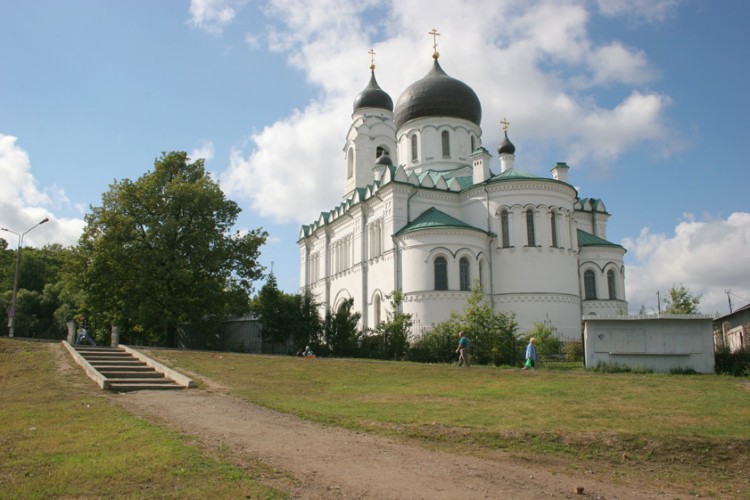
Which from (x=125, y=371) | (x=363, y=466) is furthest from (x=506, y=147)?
(x=363, y=466)

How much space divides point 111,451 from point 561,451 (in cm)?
622

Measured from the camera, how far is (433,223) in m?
33.4

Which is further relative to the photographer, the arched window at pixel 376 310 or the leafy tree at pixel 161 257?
the arched window at pixel 376 310

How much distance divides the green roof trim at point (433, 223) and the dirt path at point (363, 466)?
2274cm

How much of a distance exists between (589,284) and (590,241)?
8.55 feet

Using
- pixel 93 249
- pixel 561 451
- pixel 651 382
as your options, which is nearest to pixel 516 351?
pixel 651 382

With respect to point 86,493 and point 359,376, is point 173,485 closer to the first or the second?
point 86,493

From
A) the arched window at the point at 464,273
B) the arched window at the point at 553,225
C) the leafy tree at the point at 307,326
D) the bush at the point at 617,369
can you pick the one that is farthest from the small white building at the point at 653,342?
the leafy tree at the point at 307,326

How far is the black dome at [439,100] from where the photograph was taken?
4084 cm

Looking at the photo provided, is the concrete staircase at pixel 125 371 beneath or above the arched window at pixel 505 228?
beneath

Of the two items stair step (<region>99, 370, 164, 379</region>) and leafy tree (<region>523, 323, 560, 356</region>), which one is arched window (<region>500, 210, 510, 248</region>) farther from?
stair step (<region>99, 370, 164, 379</region>)

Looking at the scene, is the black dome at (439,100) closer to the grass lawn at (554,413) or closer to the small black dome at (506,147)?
the small black dome at (506,147)

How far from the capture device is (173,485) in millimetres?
6738

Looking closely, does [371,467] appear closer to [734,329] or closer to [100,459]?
[100,459]
